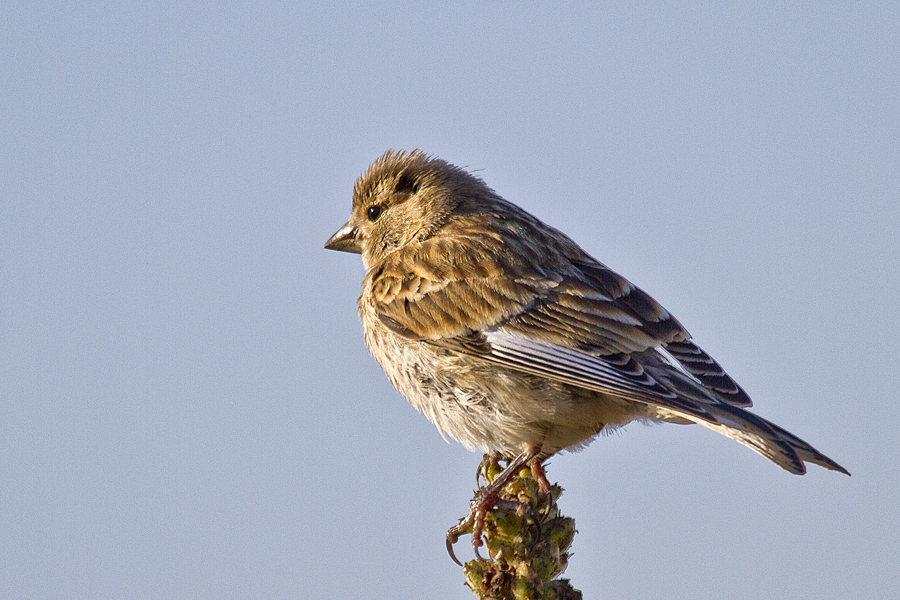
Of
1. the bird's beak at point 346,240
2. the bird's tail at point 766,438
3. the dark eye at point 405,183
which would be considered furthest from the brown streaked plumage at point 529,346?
the bird's beak at point 346,240

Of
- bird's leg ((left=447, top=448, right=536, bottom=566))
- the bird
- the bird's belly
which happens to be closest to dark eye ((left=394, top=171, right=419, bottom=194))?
the bird

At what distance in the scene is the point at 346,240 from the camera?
233 inches

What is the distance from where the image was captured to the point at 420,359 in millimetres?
4652

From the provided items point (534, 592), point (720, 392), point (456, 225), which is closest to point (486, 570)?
point (534, 592)

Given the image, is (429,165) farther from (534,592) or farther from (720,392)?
(534,592)

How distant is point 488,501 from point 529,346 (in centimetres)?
84

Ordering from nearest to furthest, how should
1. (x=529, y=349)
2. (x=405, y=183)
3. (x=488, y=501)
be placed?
(x=488, y=501)
(x=529, y=349)
(x=405, y=183)

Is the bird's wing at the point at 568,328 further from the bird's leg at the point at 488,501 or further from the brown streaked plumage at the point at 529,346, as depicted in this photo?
the bird's leg at the point at 488,501

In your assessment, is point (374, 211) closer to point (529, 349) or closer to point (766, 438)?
point (529, 349)

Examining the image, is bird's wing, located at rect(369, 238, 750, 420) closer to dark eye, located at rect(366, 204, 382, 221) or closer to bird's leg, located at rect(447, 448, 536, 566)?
bird's leg, located at rect(447, 448, 536, 566)

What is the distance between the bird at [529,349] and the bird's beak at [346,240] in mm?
475

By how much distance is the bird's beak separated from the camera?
590cm

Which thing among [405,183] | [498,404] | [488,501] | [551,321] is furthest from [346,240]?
[488,501]

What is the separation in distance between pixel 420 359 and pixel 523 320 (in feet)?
1.70
